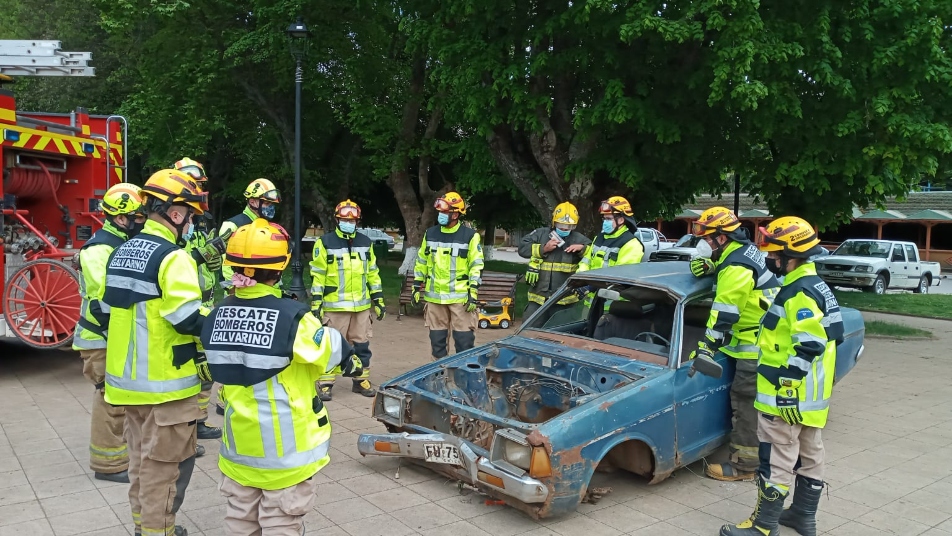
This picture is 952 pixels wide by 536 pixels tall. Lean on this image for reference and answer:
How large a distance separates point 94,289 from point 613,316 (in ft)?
13.6

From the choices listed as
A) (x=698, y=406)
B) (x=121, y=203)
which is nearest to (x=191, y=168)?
(x=121, y=203)

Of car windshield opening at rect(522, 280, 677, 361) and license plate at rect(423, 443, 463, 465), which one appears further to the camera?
car windshield opening at rect(522, 280, 677, 361)

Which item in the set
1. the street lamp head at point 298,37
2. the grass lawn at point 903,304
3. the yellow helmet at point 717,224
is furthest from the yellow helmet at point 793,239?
the grass lawn at point 903,304

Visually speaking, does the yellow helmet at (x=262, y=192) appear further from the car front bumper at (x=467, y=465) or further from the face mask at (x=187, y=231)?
the car front bumper at (x=467, y=465)

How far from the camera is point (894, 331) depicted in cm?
1301

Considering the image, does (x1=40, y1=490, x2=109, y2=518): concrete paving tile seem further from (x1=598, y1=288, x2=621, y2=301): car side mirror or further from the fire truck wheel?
(x1=598, y1=288, x2=621, y2=301): car side mirror

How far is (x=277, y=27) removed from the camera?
1722 cm

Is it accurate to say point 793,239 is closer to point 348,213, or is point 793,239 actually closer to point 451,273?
point 451,273

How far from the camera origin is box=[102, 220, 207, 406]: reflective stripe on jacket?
364 cm

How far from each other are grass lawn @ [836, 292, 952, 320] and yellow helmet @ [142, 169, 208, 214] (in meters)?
16.3

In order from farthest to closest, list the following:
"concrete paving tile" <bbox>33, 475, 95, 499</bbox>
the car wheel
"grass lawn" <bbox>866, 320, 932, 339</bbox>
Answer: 1. the car wheel
2. "grass lawn" <bbox>866, 320, 932, 339</bbox>
3. "concrete paving tile" <bbox>33, 475, 95, 499</bbox>

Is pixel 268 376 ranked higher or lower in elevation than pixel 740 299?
lower

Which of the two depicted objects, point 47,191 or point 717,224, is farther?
point 47,191

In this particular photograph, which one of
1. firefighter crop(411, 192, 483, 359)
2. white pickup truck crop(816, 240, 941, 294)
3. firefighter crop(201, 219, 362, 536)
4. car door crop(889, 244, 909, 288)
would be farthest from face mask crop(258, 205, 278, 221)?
car door crop(889, 244, 909, 288)
